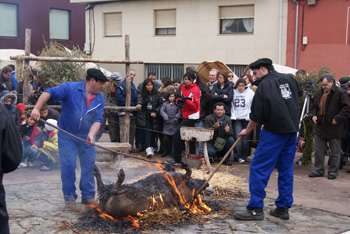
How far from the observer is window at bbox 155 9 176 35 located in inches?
778

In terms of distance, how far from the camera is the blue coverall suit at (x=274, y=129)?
5.92 metres

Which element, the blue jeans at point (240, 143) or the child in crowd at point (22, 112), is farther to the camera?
the blue jeans at point (240, 143)

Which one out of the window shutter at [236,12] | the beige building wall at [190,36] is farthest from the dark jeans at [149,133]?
the window shutter at [236,12]

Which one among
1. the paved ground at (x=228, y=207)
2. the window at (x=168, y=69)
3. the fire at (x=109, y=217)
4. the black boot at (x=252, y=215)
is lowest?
the paved ground at (x=228, y=207)

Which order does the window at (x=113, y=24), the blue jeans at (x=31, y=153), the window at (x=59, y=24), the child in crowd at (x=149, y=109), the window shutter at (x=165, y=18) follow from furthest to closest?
the window at (x=59, y=24) → the window at (x=113, y=24) → the window shutter at (x=165, y=18) → the child in crowd at (x=149, y=109) → the blue jeans at (x=31, y=153)

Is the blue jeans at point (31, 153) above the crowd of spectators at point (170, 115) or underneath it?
underneath

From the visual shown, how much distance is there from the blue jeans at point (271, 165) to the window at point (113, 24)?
639 inches

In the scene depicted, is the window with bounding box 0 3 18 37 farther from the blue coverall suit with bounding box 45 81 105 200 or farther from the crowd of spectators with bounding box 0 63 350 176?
the blue coverall suit with bounding box 45 81 105 200

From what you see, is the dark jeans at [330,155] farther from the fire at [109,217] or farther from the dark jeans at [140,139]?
the fire at [109,217]

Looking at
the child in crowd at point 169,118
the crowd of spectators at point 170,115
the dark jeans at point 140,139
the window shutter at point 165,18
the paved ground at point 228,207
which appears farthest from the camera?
the window shutter at point 165,18

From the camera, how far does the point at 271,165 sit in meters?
6.02

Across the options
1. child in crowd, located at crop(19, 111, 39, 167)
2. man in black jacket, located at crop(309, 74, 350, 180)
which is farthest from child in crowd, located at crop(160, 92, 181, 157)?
man in black jacket, located at crop(309, 74, 350, 180)

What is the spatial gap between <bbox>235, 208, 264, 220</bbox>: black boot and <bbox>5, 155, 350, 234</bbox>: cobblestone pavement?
0.07 metres

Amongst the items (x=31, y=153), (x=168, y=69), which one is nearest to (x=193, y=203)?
(x=31, y=153)
